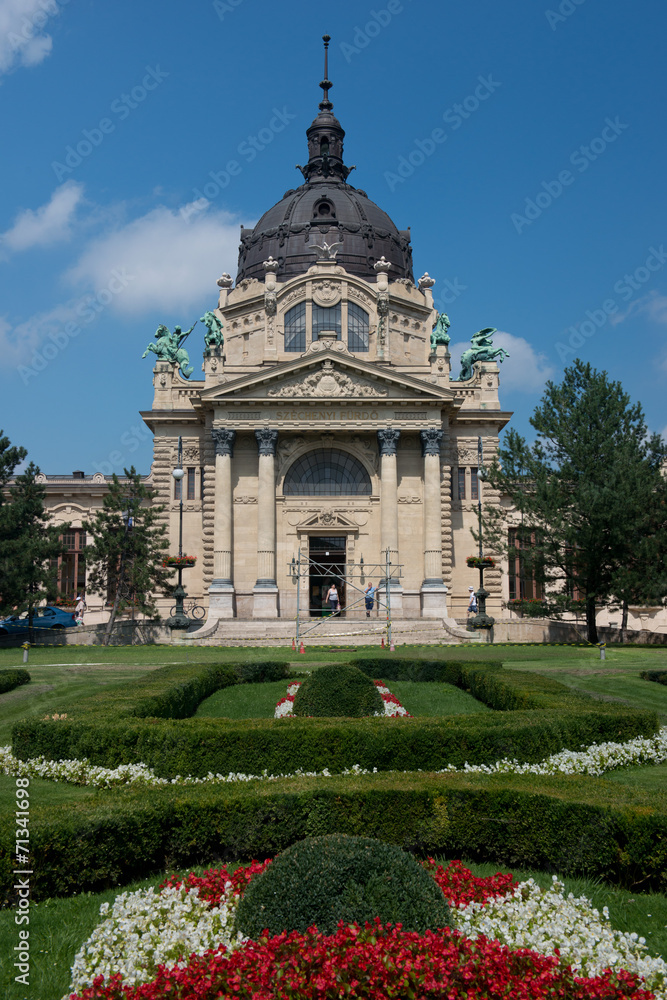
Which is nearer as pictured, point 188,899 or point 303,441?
point 188,899

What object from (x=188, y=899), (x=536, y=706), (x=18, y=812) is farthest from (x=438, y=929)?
(x=536, y=706)

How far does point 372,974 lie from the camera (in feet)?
18.3

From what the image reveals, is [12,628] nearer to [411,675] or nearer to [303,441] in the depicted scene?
[303,441]

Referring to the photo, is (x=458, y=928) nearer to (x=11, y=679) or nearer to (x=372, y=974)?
(x=372, y=974)

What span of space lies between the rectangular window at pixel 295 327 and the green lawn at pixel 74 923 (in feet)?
143

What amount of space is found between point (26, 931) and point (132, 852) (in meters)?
1.54

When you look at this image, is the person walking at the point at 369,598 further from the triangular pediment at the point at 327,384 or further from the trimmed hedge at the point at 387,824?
the trimmed hedge at the point at 387,824

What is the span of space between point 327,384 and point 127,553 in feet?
45.9

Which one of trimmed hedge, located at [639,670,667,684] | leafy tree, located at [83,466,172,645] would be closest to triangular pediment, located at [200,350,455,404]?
leafy tree, located at [83,466,172,645]

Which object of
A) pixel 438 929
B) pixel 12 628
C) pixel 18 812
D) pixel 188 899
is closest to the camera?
pixel 438 929

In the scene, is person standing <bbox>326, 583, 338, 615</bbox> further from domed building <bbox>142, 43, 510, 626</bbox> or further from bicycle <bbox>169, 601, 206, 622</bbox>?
bicycle <bbox>169, 601, 206, 622</bbox>

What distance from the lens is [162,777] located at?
41.2ft

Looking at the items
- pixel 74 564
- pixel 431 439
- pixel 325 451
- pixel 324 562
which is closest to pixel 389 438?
pixel 431 439

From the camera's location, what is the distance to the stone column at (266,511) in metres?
45.0
